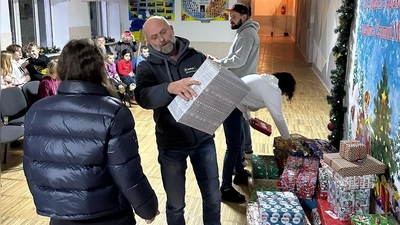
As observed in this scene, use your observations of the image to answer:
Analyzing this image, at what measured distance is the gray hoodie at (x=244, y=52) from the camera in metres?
3.61

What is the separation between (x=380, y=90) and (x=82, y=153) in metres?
1.92

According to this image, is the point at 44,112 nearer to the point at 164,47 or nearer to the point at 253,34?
the point at 164,47

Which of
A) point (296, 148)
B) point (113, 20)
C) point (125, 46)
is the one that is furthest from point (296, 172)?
point (113, 20)

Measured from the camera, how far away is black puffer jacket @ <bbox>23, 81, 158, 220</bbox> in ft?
5.85

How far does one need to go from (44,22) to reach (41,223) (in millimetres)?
6063

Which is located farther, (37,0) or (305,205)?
(37,0)

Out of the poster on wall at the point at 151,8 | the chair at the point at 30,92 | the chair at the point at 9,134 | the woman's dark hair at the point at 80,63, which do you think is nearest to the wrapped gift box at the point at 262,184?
the woman's dark hair at the point at 80,63

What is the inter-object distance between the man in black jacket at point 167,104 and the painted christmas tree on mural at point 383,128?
1.03 metres

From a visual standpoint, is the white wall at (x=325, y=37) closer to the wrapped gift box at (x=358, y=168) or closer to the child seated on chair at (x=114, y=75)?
the child seated on chair at (x=114, y=75)

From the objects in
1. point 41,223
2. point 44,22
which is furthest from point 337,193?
point 44,22

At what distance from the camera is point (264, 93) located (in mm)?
3076

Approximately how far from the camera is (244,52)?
362 cm

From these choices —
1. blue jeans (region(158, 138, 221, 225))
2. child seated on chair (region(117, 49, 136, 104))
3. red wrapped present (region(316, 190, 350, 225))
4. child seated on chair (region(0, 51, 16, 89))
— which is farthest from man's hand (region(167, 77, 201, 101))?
child seated on chair (region(117, 49, 136, 104))

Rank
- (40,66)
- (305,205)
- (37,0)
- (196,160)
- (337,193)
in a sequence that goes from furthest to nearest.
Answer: (37,0) → (40,66) → (305,205) → (337,193) → (196,160)
